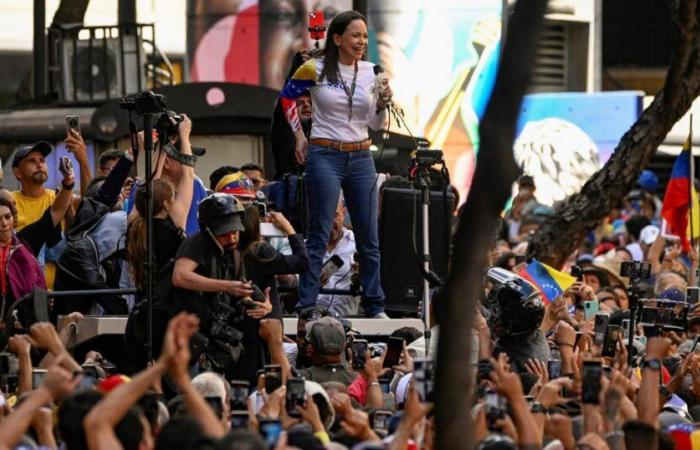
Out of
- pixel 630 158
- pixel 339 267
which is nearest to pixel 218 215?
pixel 339 267

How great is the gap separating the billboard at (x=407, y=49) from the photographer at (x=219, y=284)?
1173 centimetres

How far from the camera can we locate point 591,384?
959 centimetres

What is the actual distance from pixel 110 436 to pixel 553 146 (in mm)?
18899

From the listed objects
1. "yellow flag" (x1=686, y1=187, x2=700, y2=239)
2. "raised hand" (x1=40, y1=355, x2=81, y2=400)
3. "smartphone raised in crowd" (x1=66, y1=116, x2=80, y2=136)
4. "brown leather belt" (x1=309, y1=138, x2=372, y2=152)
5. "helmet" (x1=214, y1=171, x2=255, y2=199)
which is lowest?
"yellow flag" (x1=686, y1=187, x2=700, y2=239)

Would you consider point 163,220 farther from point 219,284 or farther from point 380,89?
point 380,89

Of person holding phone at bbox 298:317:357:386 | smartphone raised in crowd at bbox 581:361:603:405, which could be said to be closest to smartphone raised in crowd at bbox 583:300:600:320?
person holding phone at bbox 298:317:357:386

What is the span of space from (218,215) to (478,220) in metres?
3.60

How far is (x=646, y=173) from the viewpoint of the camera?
27.6 metres

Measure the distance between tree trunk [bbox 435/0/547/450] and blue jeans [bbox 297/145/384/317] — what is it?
5058 mm

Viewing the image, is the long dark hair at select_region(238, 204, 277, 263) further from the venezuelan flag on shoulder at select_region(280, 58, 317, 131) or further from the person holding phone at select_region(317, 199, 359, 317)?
the person holding phone at select_region(317, 199, 359, 317)

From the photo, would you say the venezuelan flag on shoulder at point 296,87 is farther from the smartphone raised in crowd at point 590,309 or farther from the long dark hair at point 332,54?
the smartphone raised in crowd at point 590,309

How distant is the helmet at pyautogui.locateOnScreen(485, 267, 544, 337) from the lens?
1238cm

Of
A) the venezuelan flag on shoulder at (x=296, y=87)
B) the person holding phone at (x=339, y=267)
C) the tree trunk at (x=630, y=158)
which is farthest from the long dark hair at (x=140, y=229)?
the tree trunk at (x=630, y=158)

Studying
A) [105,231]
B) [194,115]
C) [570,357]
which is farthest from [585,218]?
[570,357]
